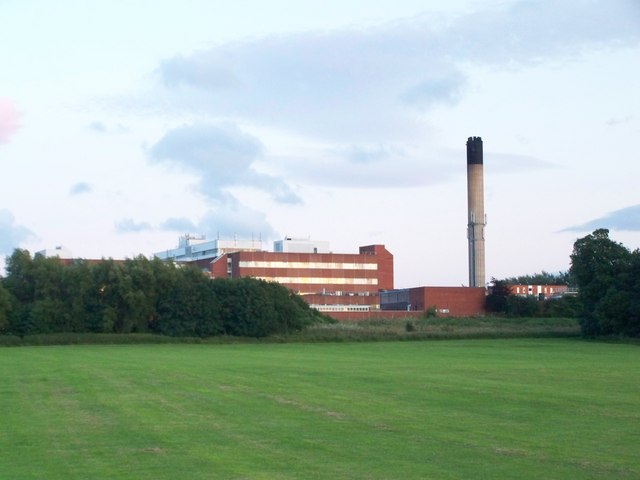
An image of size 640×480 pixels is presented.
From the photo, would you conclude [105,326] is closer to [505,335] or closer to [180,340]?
[180,340]

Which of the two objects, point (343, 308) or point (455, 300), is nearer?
point (455, 300)

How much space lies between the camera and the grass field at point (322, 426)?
50.6 feet

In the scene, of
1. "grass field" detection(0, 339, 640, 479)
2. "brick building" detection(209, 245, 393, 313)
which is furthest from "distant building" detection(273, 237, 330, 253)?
"grass field" detection(0, 339, 640, 479)

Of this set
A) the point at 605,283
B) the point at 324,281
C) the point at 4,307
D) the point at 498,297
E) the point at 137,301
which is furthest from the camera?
the point at 324,281

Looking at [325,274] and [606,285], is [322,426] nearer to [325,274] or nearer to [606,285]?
[606,285]

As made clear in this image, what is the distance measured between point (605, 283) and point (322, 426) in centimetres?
7758

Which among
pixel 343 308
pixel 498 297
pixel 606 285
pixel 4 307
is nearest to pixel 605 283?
pixel 606 285

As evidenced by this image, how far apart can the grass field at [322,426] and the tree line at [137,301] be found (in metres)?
56.0

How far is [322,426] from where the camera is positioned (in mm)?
20375

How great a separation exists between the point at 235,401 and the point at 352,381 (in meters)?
8.10

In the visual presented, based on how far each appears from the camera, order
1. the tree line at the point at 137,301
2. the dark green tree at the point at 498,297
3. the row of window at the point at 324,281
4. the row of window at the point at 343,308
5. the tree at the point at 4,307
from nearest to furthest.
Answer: the tree at the point at 4,307 → the tree line at the point at 137,301 → the dark green tree at the point at 498,297 → the row of window at the point at 343,308 → the row of window at the point at 324,281

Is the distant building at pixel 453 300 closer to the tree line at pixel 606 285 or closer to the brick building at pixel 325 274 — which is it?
the brick building at pixel 325 274

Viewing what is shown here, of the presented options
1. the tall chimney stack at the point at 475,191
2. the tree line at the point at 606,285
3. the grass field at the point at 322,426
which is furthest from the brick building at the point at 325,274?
the grass field at the point at 322,426

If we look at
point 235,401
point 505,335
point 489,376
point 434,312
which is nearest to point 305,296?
point 434,312
